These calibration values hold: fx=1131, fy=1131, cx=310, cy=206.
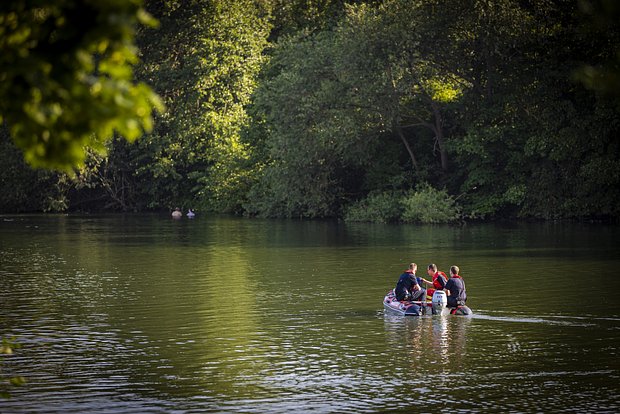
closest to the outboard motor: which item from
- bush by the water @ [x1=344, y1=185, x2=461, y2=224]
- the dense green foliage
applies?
the dense green foliage

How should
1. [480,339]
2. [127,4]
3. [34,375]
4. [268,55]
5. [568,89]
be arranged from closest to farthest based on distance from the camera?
[127,4] < [34,375] < [480,339] < [568,89] < [268,55]

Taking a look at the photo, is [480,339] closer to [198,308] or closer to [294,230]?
[198,308]

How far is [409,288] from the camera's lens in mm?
29266

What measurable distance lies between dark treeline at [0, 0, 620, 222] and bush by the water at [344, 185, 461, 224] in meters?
0.11

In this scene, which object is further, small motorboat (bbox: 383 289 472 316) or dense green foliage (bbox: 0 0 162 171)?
small motorboat (bbox: 383 289 472 316)

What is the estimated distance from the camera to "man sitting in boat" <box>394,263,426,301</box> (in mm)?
29156

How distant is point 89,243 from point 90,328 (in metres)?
28.4

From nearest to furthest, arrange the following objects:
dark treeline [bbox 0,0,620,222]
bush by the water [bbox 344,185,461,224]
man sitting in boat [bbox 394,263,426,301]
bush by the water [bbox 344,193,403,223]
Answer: man sitting in boat [bbox 394,263,426,301] → dark treeline [bbox 0,0,620,222] → bush by the water [bbox 344,185,461,224] → bush by the water [bbox 344,193,403,223]

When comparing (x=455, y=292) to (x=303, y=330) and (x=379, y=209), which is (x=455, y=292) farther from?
(x=379, y=209)

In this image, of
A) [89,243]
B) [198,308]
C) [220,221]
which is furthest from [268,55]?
[198,308]

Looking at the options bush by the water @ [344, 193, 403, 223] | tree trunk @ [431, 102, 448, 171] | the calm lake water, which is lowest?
the calm lake water

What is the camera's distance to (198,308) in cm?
3052

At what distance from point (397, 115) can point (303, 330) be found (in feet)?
141

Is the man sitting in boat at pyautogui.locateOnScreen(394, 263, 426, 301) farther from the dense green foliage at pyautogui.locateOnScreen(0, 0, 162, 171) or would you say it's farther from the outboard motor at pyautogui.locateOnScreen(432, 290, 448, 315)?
the dense green foliage at pyautogui.locateOnScreen(0, 0, 162, 171)
